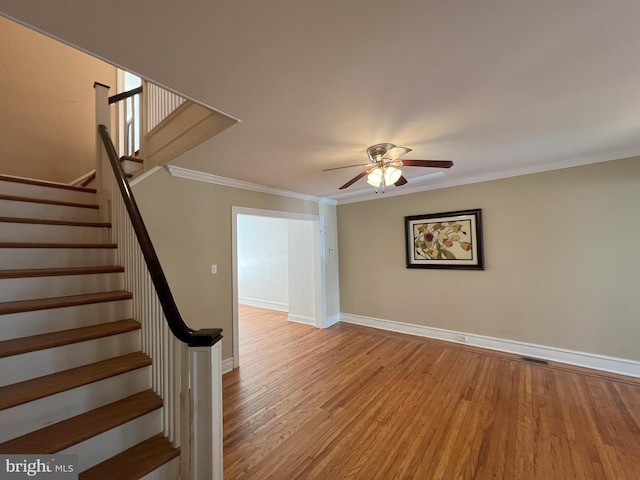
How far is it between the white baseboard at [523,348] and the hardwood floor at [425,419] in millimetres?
164

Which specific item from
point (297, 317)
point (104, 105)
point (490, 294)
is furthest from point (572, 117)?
point (297, 317)

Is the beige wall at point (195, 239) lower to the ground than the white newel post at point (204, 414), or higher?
higher

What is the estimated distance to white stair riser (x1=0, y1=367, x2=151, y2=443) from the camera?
Answer: 3.95 feet

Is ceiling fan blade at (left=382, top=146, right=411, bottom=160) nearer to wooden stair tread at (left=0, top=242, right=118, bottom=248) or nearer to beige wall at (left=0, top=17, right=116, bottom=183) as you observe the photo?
wooden stair tread at (left=0, top=242, right=118, bottom=248)

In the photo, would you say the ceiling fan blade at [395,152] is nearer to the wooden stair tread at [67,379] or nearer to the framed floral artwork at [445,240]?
the framed floral artwork at [445,240]

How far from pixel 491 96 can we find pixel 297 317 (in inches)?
174

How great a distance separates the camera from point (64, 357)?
1497 millimetres

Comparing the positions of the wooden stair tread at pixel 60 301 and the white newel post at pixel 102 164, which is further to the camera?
the white newel post at pixel 102 164

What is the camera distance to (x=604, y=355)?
281 cm

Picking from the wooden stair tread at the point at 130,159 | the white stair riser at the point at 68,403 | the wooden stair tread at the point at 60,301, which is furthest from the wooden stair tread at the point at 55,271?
the wooden stair tread at the point at 130,159

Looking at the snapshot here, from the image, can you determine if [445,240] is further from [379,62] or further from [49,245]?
[49,245]

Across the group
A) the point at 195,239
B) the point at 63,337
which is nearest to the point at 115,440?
the point at 63,337

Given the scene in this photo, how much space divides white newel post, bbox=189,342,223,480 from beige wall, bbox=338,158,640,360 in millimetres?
3496

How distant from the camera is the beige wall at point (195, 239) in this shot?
265cm
